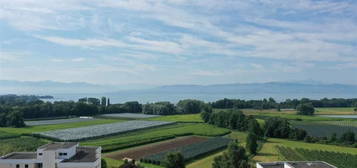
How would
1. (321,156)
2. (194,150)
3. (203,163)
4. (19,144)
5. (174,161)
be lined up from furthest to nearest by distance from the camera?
(19,144) → (194,150) → (321,156) → (203,163) → (174,161)

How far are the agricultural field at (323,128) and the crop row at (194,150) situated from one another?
1337 cm

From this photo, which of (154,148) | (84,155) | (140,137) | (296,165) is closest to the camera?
(296,165)

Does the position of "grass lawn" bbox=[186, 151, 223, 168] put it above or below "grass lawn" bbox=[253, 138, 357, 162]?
below

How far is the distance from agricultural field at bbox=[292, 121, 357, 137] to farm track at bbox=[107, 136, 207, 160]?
1586 cm

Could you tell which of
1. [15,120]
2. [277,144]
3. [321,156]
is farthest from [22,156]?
[15,120]

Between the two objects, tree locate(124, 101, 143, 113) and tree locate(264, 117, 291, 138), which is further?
tree locate(124, 101, 143, 113)

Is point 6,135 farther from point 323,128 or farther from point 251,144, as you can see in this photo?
point 323,128

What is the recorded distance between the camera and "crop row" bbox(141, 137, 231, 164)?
2970 centimetres

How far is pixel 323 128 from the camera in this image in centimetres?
5094

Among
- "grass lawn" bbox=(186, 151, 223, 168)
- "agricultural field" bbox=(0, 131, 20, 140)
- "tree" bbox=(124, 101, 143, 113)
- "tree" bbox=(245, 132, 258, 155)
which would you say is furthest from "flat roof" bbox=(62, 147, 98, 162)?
"tree" bbox=(124, 101, 143, 113)

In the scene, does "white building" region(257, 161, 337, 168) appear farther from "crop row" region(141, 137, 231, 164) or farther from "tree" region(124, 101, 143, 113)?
"tree" region(124, 101, 143, 113)

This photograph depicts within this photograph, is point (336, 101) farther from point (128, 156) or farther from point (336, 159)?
point (128, 156)

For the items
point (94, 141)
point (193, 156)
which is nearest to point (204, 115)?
point (94, 141)

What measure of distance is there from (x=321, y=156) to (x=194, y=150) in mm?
11694
